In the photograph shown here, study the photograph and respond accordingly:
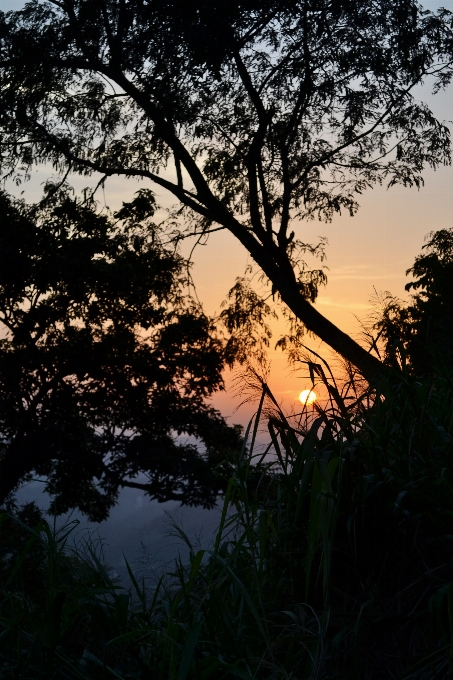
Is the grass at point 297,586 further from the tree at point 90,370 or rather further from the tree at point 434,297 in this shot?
the tree at point 90,370

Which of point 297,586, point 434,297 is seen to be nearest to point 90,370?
point 434,297

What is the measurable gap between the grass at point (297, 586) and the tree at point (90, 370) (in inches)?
403

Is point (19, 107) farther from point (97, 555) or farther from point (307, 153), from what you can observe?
point (97, 555)

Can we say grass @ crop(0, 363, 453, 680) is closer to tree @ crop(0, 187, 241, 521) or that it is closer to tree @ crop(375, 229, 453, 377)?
tree @ crop(375, 229, 453, 377)

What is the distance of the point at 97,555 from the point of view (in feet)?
8.91

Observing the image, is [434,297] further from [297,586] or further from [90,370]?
[297,586]

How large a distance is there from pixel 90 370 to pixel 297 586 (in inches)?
433

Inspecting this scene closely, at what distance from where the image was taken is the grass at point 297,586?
2.22 m

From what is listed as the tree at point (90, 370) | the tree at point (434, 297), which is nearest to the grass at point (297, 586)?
the tree at point (434, 297)

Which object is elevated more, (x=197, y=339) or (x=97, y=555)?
(x=197, y=339)

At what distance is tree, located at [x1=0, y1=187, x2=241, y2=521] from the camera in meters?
13.2

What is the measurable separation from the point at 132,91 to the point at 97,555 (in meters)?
13.2

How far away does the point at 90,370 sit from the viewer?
13328mm

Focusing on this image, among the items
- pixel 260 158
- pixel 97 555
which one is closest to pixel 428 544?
pixel 97 555
